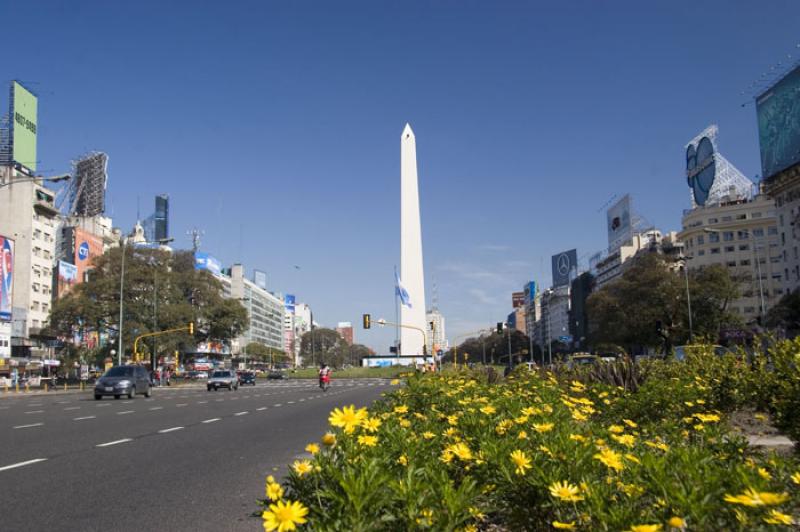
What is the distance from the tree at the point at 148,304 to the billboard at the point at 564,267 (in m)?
116

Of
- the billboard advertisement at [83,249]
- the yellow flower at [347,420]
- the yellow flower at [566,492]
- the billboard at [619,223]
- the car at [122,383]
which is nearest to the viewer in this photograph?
the yellow flower at [566,492]

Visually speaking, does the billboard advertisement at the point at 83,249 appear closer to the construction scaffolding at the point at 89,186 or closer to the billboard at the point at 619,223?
the construction scaffolding at the point at 89,186

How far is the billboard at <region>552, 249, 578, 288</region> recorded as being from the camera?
Result: 168 m

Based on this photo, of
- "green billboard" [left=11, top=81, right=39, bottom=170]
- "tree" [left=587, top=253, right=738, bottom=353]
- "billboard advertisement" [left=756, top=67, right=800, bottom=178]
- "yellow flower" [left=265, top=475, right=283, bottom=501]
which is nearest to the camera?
"yellow flower" [left=265, top=475, right=283, bottom=501]

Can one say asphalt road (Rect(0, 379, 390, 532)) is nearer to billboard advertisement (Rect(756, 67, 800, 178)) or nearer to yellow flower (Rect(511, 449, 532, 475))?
yellow flower (Rect(511, 449, 532, 475))

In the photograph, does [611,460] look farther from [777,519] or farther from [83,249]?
[83,249]

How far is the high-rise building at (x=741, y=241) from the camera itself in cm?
8819

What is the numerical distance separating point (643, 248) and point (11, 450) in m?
117

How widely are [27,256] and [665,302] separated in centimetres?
6521

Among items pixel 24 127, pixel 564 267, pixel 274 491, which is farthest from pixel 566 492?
pixel 564 267

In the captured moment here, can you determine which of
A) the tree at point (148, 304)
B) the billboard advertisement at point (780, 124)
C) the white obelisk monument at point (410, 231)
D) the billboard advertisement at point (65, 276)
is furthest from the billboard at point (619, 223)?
the billboard advertisement at point (65, 276)

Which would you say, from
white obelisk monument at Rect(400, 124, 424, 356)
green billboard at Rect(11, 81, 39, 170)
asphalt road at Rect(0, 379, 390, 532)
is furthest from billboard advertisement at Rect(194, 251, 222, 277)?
asphalt road at Rect(0, 379, 390, 532)

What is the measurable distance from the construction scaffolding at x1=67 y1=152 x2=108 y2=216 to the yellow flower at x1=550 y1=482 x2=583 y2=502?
101798 mm

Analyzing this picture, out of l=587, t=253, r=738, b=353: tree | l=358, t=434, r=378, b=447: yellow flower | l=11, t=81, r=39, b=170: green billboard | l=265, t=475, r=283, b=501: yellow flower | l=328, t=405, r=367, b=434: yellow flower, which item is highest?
l=11, t=81, r=39, b=170: green billboard
